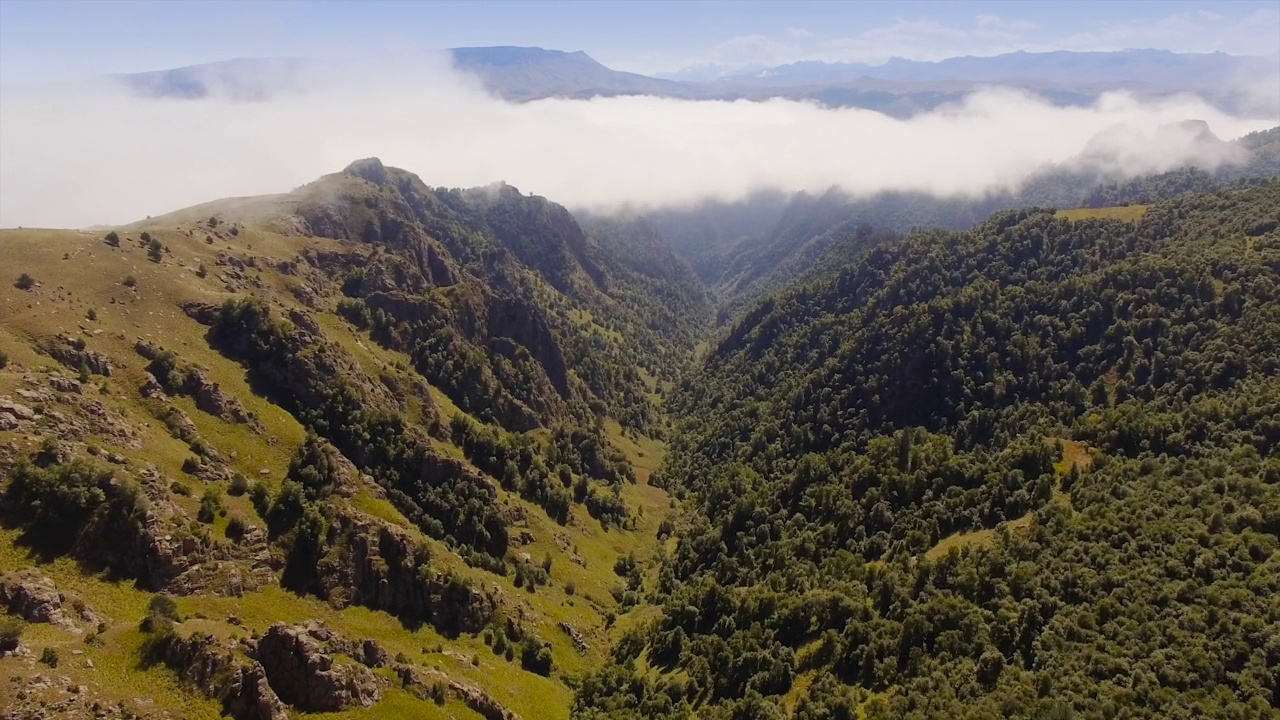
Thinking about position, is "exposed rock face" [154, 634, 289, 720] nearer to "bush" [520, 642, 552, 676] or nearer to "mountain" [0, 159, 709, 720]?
"mountain" [0, 159, 709, 720]

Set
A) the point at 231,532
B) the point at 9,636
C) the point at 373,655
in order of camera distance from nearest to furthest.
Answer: the point at 9,636 < the point at 373,655 < the point at 231,532

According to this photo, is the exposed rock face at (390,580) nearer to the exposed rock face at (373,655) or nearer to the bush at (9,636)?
the exposed rock face at (373,655)

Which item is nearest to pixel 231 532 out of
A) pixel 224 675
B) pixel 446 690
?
pixel 224 675

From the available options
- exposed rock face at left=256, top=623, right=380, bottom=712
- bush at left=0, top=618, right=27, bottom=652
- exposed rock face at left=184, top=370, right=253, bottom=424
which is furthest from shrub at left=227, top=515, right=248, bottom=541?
bush at left=0, top=618, right=27, bottom=652

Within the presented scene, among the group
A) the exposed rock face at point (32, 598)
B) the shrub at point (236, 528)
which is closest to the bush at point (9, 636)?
the exposed rock face at point (32, 598)

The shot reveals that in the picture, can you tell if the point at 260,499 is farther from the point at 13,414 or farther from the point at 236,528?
the point at 13,414

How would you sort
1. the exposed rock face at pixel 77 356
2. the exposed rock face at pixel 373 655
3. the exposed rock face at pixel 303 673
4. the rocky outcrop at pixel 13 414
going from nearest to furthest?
1. the exposed rock face at pixel 303 673
2. the rocky outcrop at pixel 13 414
3. the exposed rock face at pixel 373 655
4. the exposed rock face at pixel 77 356
